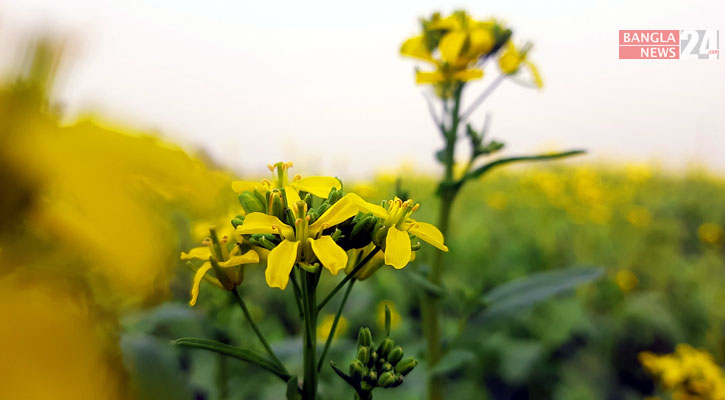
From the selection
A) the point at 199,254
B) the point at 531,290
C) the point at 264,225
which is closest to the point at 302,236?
the point at 264,225

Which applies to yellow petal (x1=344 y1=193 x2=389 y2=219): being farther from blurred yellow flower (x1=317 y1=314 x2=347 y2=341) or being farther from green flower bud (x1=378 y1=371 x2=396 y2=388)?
blurred yellow flower (x1=317 y1=314 x2=347 y2=341)

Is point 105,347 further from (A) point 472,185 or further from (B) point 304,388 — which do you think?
(A) point 472,185

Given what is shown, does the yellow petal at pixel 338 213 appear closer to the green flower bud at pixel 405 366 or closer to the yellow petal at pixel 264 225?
the yellow petal at pixel 264 225

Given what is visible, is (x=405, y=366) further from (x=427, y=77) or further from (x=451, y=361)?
(x=427, y=77)

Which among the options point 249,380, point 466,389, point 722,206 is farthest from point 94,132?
point 722,206

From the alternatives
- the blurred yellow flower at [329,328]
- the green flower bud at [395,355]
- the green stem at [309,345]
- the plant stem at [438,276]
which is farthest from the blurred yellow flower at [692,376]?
the green stem at [309,345]

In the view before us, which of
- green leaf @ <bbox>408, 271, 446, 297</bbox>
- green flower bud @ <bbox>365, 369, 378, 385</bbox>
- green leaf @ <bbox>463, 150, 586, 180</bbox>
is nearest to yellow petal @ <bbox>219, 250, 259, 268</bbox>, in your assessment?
green flower bud @ <bbox>365, 369, 378, 385</bbox>
